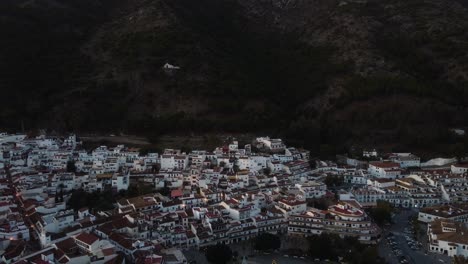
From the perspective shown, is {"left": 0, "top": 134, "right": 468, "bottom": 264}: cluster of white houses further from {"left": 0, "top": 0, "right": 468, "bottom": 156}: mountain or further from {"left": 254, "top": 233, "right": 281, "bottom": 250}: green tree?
{"left": 0, "top": 0, "right": 468, "bottom": 156}: mountain

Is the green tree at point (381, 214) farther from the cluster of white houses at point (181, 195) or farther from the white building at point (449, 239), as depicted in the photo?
the white building at point (449, 239)

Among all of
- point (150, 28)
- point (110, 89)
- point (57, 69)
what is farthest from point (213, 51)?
point (57, 69)

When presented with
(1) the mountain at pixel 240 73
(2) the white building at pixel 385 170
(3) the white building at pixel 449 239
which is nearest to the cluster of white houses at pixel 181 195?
(2) the white building at pixel 385 170

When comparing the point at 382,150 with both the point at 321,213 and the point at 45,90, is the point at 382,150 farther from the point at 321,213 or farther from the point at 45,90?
the point at 45,90

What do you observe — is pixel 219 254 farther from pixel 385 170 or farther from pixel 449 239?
pixel 385 170

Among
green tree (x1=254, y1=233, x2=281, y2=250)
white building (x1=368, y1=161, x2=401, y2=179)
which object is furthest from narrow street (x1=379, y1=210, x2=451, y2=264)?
white building (x1=368, y1=161, x2=401, y2=179)

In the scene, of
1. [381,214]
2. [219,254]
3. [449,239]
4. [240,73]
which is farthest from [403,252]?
[240,73]
